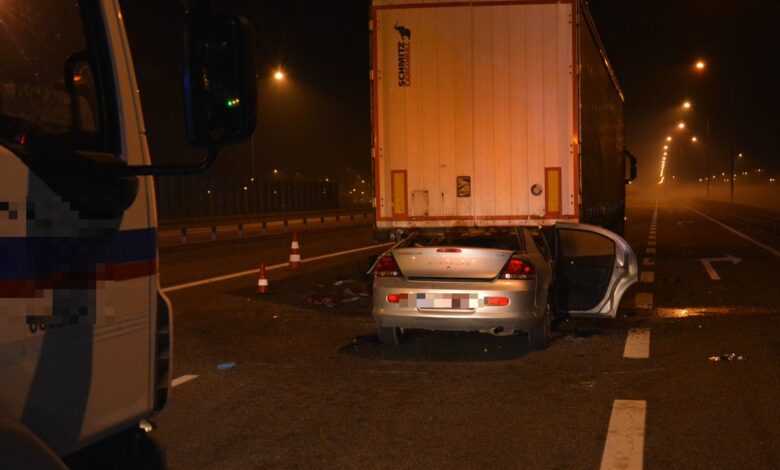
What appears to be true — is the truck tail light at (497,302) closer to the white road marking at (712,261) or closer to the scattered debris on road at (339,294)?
the scattered debris on road at (339,294)

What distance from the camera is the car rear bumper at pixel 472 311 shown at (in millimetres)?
8203

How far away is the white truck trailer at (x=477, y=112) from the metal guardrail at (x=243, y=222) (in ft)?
46.3

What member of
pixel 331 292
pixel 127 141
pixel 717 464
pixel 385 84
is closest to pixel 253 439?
pixel 717 464

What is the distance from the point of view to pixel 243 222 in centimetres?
3809

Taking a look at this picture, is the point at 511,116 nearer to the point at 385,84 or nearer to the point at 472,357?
the point at 385,84

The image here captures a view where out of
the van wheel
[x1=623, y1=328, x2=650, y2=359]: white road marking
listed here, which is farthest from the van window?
[x1=623, y1=328, x2=650, y2=359]: white road marking

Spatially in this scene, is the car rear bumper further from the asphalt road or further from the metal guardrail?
the metal guardrail

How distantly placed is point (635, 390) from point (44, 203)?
5.73m

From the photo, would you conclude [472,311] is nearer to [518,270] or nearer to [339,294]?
[518,270]

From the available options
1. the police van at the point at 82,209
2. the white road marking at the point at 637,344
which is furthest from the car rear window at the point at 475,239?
the police van at the point at 82,209

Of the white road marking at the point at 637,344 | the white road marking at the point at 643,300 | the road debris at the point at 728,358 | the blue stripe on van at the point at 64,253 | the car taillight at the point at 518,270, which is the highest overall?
the blue stripe on van at the point at 64,253

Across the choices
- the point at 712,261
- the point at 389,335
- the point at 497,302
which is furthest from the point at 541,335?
the point at 712,261

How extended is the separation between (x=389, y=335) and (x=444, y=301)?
38.8 inches

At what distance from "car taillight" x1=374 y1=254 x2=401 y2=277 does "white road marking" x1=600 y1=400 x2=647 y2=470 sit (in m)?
2.78
